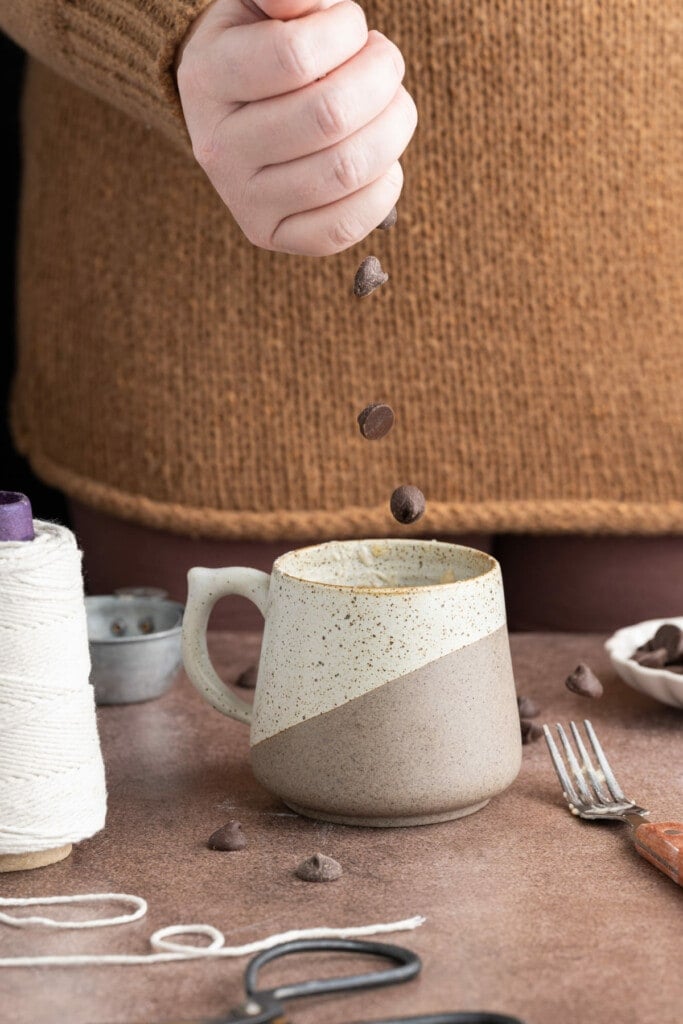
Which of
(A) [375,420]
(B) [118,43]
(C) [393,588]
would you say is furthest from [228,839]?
(B) [118,43]

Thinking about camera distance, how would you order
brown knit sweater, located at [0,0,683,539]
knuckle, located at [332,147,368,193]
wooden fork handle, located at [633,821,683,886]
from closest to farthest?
wooden fork handle, located at [633,821,683,886], knuckle, located at [332,147,368,193], brown knit sweater, located at [0,0,683,539]

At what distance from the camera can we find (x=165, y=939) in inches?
23.1

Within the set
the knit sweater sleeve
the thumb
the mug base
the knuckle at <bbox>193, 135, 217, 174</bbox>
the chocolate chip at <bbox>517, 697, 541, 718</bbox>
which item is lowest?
the mug base

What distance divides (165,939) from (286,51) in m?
0.47

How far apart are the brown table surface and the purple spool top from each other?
18 centimetres

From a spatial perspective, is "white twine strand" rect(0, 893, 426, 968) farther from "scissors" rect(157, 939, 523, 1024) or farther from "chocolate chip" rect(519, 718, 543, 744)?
"chocolate chip" rect(519, 718, 543, 744)

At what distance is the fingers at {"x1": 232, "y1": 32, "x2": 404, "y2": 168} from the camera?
71cm

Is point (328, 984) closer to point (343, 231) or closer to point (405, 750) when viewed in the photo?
point (405, 750)

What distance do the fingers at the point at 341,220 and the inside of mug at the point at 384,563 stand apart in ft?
0.61

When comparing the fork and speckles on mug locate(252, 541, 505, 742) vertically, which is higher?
speckles on mug locate(252, 541, 505, 742)

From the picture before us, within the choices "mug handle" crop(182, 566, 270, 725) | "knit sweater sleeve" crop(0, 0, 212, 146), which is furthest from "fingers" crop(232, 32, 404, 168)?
"mug handle" crop(182, 566, 270, 725)

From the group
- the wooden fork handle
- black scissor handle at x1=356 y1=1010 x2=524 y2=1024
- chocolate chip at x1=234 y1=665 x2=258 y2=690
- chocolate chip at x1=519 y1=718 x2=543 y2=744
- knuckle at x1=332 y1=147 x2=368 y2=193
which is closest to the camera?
black scissor handle at x1=356 y1=1010 x2=524 y2=1024

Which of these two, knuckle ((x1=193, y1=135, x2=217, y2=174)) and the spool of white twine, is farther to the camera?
knuckle ((x1=193, y1=135, x2=217, y2=174))

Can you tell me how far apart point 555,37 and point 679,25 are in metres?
0.11
